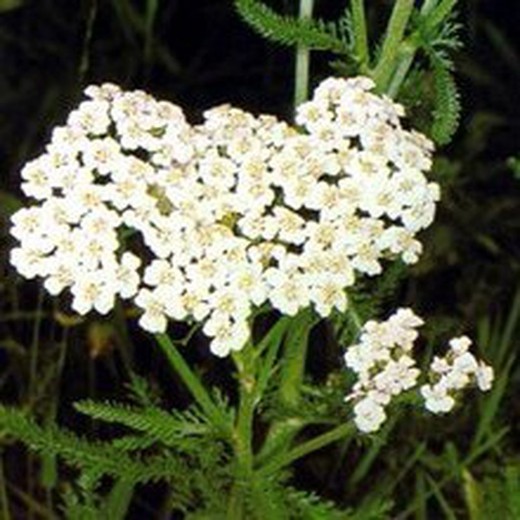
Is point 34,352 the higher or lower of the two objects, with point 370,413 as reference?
lower

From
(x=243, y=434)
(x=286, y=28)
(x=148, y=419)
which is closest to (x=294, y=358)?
(x=243, y=434)

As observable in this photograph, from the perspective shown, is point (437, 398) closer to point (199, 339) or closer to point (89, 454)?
point (89, 454)

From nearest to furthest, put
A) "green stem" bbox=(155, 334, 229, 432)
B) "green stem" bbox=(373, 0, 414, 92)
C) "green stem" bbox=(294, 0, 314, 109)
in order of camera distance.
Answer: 1. "green stem" bbox=(155, 334, 229, 432)
2. "green stem" bbox=(373, 0, 414, 92)
3. "green stem" bbox=(294, 0, 314, 109)

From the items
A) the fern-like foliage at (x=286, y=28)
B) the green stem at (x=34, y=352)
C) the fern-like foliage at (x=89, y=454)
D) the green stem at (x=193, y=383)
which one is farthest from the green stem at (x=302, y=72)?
the green stem at (x=34, y=352)

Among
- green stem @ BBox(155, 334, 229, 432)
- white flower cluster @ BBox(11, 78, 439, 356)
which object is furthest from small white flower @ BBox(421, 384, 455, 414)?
green stem @ BBox(155, 334, 229, 432)

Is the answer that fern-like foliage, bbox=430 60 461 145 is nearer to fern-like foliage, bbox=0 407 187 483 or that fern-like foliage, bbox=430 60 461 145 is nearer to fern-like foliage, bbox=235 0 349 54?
fern-like foliage, bbox=235 0 349 54

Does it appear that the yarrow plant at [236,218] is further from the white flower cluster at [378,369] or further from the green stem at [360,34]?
the green stem at [360,34]

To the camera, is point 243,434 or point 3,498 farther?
point 3,498
